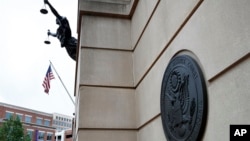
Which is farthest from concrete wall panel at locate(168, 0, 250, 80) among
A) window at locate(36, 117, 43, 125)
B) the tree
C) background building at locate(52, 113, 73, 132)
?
background building at locate(52, 113, 73, 132)

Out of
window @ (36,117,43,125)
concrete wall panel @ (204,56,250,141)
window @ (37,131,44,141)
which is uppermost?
window @ (36,117,43,125)

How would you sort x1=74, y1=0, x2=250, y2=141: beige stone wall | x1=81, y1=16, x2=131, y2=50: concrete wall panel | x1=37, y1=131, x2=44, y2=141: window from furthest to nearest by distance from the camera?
x1=37, y1=131, x2=44, y2=141: window → x1=81, y1=16, x2=131, y2=50: concrete wall panel → x1=74, y1=0, x2=250, y2=141: beige stone wall

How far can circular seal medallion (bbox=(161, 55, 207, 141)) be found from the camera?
6.74 feet

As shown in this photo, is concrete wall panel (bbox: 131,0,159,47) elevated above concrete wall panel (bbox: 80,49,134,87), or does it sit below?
above

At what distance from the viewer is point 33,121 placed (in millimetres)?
61844

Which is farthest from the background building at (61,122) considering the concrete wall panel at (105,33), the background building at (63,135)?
the concrete wall panel at (105,33)

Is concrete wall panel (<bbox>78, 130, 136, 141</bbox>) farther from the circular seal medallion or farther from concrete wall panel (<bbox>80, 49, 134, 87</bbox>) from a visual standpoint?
the circular seal medallion

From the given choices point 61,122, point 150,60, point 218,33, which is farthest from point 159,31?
point 61,122

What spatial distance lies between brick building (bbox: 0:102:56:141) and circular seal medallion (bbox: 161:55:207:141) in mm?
59446

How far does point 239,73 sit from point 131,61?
9.09 ft

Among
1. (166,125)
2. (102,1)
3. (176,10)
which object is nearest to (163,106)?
(166,125)

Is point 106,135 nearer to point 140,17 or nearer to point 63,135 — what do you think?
point 140,17

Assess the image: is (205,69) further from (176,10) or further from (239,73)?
(176,10)

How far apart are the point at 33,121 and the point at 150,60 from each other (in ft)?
211
